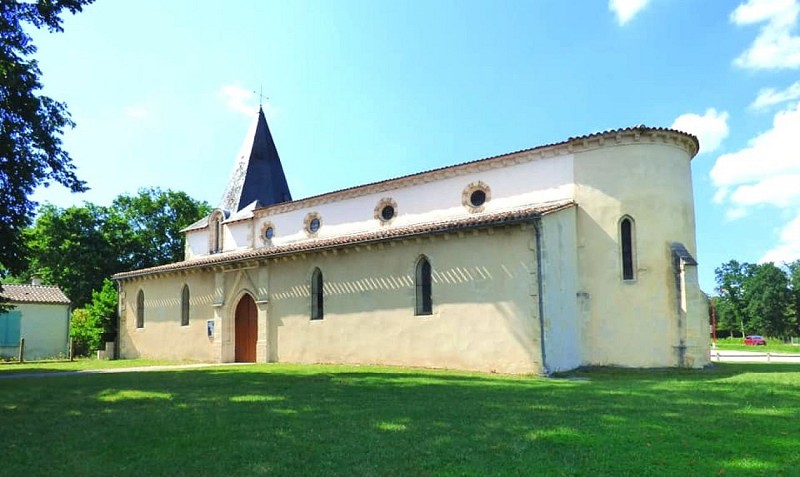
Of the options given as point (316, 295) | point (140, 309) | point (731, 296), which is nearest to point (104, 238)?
point (140, 309)

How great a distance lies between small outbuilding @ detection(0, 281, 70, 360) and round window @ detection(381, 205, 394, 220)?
866 inches

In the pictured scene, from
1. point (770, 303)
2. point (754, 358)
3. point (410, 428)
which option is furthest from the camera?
point (770, 303)

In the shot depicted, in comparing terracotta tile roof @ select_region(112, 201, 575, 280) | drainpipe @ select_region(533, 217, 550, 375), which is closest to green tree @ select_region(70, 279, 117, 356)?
terracotta tile roof @ select_region(112, 201, 575, 280)

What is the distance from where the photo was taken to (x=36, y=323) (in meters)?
33.2

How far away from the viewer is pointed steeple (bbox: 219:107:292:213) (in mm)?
31531

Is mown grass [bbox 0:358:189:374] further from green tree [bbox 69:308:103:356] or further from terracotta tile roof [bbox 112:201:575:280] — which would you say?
green tree [bbox 69:308:103:356]

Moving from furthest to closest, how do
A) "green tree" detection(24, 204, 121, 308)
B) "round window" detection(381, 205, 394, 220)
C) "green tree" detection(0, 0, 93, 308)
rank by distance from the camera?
"green tree" detection(24, 204, 121, 308)
"round window" detection(381, 205, 394, 220)
"green tree" detection(0, 0, 93, 308)

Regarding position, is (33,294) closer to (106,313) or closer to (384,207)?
(106,313)

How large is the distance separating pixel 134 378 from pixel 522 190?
543 inches

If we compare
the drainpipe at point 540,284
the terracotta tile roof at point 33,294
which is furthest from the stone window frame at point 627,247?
the terracotta tile roof at point 33,294

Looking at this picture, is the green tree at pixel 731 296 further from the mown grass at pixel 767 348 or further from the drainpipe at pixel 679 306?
the drainpipe at pixel 679 306

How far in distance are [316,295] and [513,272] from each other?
27.4ft

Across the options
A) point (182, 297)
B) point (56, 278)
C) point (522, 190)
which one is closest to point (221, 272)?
point (182, 297)

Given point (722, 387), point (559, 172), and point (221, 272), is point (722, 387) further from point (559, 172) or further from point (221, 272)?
point (221, 272)
